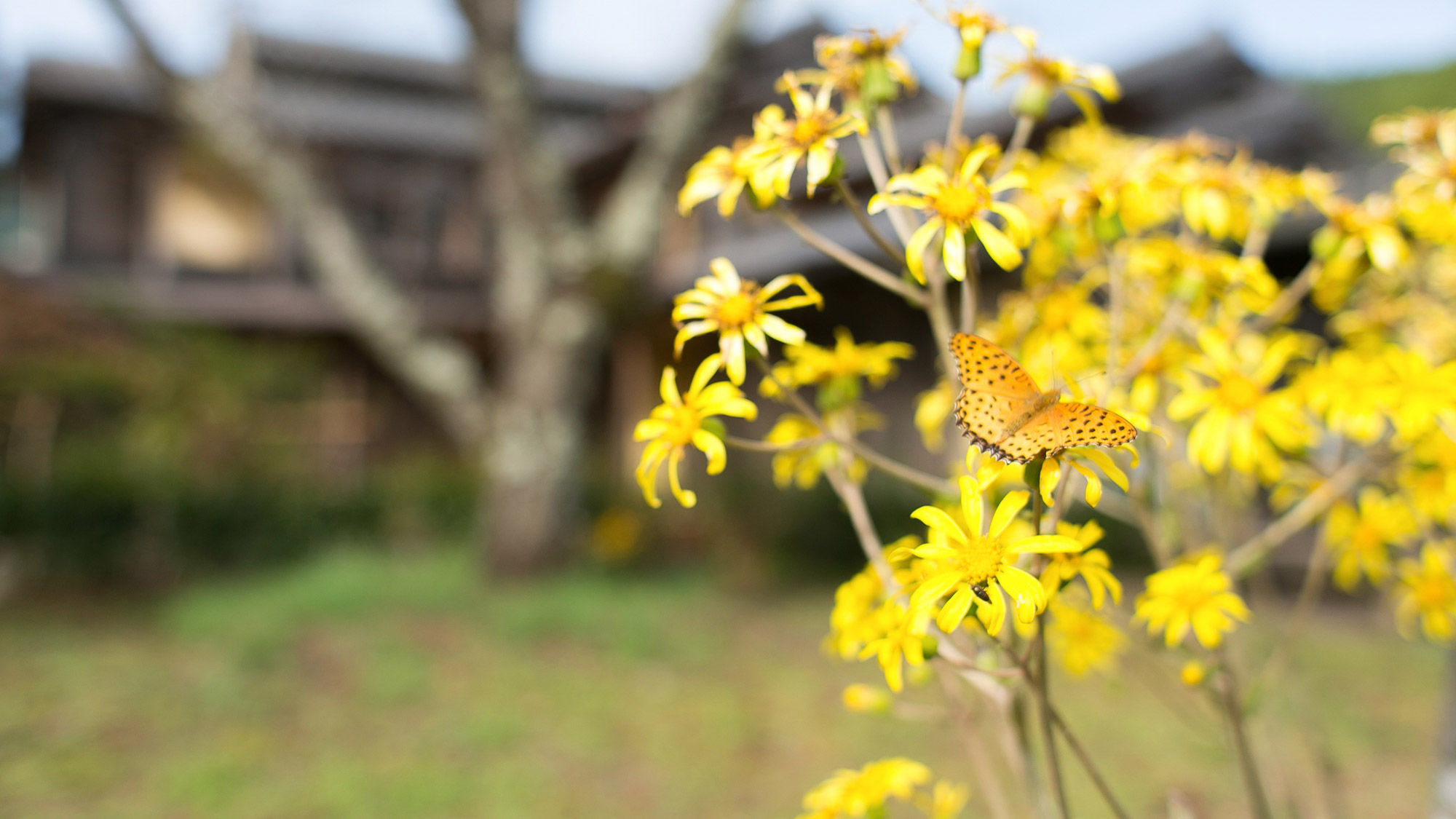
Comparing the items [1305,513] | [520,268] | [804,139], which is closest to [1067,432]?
[804,139]

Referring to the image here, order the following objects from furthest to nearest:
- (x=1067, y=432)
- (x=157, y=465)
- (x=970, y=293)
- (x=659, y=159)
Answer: (x=157, y=465) → (x=659, y=159) → (x=970, y=293) → (x=1067, y=432)

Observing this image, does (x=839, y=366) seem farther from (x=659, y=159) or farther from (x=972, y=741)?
(x=659, y=159)

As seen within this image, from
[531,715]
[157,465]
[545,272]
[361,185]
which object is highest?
[361,185]

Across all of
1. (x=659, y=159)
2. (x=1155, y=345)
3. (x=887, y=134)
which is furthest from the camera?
(x=659, y=159)

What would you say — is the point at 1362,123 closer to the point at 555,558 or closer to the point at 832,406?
the point at 555,558

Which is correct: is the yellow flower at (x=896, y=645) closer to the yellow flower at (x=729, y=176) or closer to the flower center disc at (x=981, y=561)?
the flower center disc at (x=981, y=561)

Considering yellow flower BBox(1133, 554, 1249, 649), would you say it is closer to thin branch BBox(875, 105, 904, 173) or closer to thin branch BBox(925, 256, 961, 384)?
thin branch BBox(925, 256, 961, 384)

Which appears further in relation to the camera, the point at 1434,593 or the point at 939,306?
the point at 1434,593
